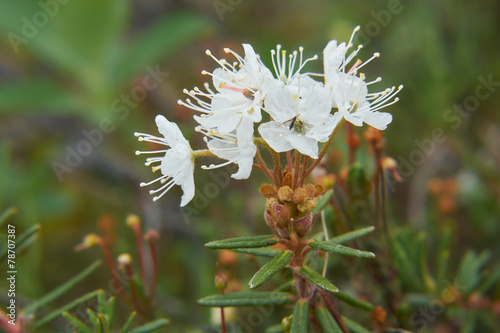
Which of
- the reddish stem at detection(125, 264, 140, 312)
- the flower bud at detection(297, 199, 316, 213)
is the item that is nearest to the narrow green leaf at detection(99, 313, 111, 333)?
the reddish stem at detection(125, 264, 140, 312)

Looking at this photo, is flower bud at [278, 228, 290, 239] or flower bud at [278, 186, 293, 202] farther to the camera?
flower bud at [278, 228, 290, 239]

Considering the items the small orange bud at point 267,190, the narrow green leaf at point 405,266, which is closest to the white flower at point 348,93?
the small orange bud at point 267,190

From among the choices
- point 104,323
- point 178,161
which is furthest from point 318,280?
point 104,323

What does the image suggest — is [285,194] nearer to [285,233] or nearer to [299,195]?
[299,195]

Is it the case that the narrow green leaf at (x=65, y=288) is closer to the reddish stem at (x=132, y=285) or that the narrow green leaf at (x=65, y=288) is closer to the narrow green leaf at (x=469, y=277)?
the reddish stem at (x=132, y=285)

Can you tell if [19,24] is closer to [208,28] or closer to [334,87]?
[208,28]

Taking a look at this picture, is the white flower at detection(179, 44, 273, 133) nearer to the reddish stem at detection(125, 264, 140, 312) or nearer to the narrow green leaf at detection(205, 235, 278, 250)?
the narrow green leaf at detection(205, 235, 278, 250)

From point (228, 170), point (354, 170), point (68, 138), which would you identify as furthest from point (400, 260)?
point (68, 138)
